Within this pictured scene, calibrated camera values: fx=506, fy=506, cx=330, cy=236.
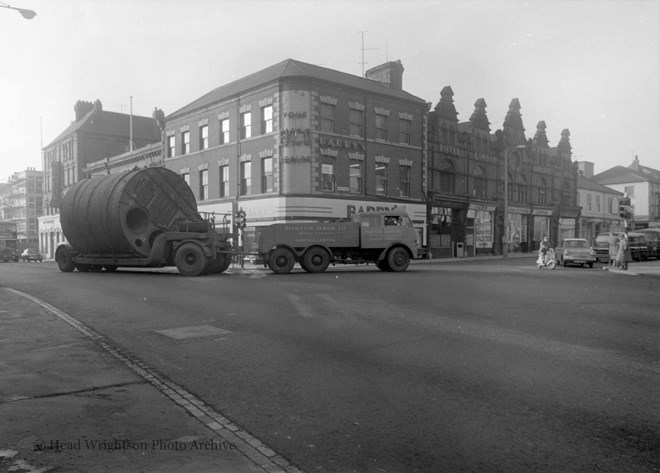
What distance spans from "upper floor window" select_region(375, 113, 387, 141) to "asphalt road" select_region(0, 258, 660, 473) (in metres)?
23.5

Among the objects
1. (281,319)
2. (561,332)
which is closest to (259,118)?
(281,319)

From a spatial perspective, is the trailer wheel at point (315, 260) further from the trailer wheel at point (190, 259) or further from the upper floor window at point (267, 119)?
the upper floor window at point (267, 119)

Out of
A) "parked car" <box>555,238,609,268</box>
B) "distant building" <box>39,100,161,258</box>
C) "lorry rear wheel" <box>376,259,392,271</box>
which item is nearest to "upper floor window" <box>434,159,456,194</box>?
"parked car" <box>555,238,609,268</box>

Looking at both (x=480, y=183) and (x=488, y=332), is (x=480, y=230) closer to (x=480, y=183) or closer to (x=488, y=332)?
(x=480, y=183)

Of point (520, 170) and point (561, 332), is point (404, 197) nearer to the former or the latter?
point (520, 170)

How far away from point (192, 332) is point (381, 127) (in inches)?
1122

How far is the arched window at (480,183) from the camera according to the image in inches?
1690

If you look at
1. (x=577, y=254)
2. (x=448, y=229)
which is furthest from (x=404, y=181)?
(x=577, y=254)

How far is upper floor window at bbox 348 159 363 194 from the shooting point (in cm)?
3284

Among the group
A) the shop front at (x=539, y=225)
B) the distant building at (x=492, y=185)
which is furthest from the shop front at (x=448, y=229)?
the shop front at (x=539, y=225)

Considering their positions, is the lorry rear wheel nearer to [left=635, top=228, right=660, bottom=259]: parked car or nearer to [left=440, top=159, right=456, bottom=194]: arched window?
[left=440, top=159, right=456, bottom=194]: arched window

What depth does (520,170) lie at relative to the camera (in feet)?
155

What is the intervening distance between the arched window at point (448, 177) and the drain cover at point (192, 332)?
109 ft

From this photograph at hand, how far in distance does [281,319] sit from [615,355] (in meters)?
5.41
